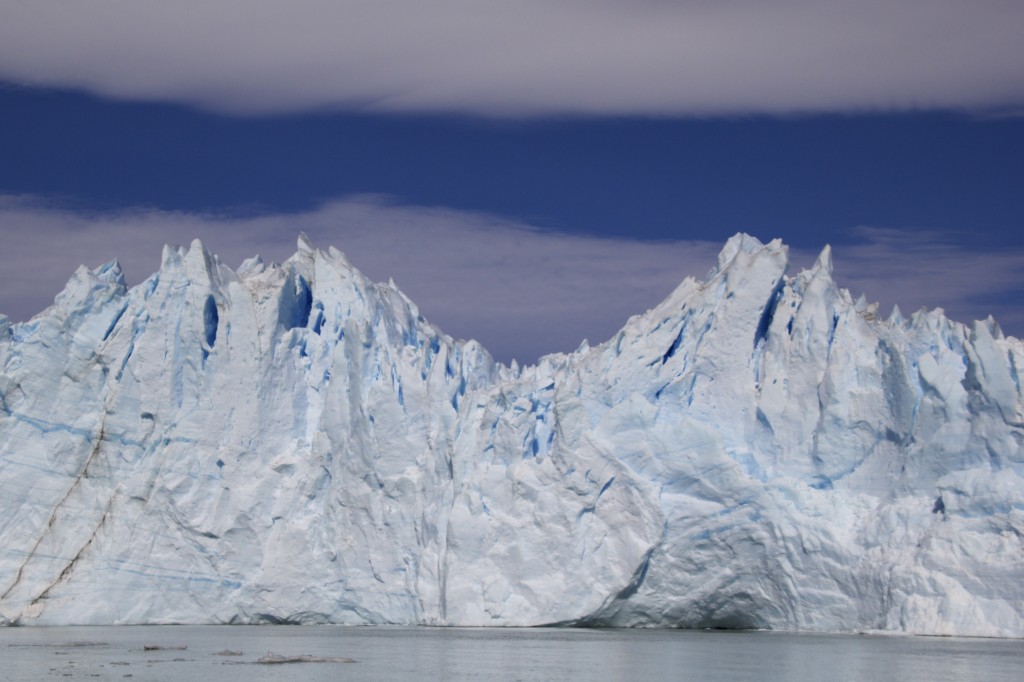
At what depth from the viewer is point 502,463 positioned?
27297 millimetres

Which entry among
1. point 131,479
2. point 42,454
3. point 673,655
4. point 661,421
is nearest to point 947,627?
point 673,655

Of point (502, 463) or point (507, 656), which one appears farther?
point (502, 463)

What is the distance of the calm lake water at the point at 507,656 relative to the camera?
18.6 metres

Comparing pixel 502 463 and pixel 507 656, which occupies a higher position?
pixel 502 463

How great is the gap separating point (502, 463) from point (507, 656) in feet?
20.1

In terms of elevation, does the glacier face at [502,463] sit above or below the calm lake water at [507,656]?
above

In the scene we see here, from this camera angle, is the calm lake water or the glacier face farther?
the glacier face

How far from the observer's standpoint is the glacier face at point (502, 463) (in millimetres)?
24469

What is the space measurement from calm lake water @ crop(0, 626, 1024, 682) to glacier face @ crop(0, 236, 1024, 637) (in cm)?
68

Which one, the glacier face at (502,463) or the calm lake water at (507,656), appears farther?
the glacier face at (502,463)

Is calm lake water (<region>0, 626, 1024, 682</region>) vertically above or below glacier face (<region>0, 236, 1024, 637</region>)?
below

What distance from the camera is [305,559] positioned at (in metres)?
27.7

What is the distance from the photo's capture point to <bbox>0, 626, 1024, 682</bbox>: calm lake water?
18578 mm

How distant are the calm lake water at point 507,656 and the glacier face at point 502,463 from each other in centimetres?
68
